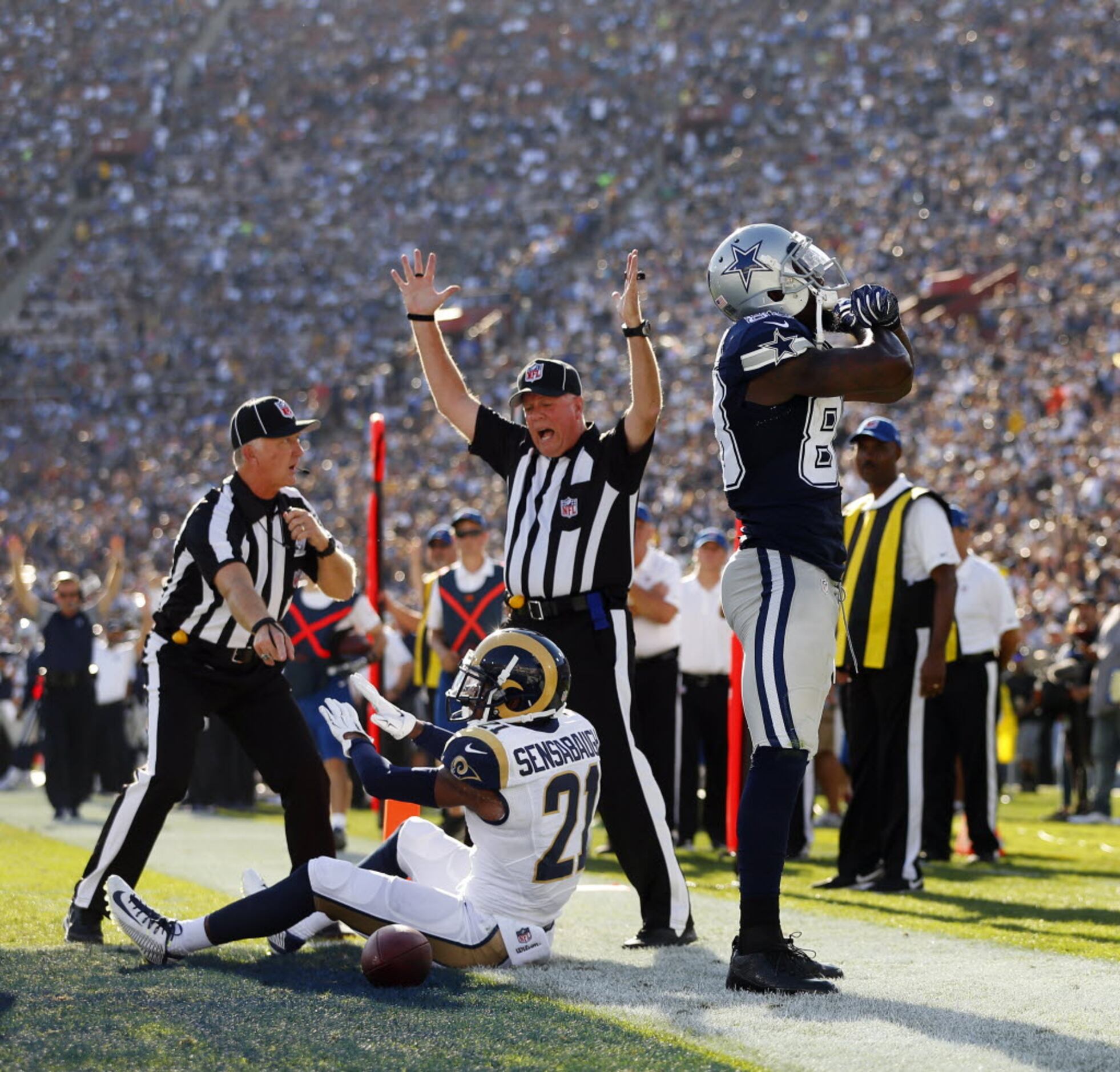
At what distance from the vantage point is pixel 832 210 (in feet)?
105

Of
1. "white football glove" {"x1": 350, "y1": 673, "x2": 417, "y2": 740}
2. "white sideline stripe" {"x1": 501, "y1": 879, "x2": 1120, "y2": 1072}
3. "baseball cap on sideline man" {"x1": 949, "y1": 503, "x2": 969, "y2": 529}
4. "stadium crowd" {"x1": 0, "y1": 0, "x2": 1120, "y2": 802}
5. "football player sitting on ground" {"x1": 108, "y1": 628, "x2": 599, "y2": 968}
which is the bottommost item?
"white sideline stripe" {"x1": 501, "y1": 879, "x2": 1120, "y2": 1072}

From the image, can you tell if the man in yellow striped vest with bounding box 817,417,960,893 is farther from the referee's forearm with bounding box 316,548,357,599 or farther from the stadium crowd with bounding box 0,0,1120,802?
the stadium crowd with bounding box 0,0,1120,802

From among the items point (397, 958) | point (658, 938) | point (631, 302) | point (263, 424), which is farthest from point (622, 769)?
point (263, 424)

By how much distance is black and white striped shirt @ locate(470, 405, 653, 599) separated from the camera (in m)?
5.85

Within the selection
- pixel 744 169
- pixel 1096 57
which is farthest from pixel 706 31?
pixel 1096 57

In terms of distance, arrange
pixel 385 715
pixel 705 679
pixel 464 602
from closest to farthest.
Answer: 1. pixel 385 715
2. pixel 705 679
3. pixel 464 602

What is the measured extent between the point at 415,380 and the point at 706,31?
13154mm

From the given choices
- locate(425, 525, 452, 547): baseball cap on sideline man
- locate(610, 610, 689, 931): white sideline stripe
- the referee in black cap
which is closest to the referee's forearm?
the referee in black cap

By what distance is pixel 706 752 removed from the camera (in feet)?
33.9

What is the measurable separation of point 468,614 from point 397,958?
5.80 m

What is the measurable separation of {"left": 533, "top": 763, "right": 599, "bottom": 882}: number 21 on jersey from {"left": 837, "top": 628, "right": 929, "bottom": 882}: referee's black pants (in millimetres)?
2842

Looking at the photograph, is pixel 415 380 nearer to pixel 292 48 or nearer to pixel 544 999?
pixel 292 48

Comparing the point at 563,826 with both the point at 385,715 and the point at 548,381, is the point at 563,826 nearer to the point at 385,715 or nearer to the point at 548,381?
the point at 385,715

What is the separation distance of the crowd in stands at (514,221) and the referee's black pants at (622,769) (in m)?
13.4
